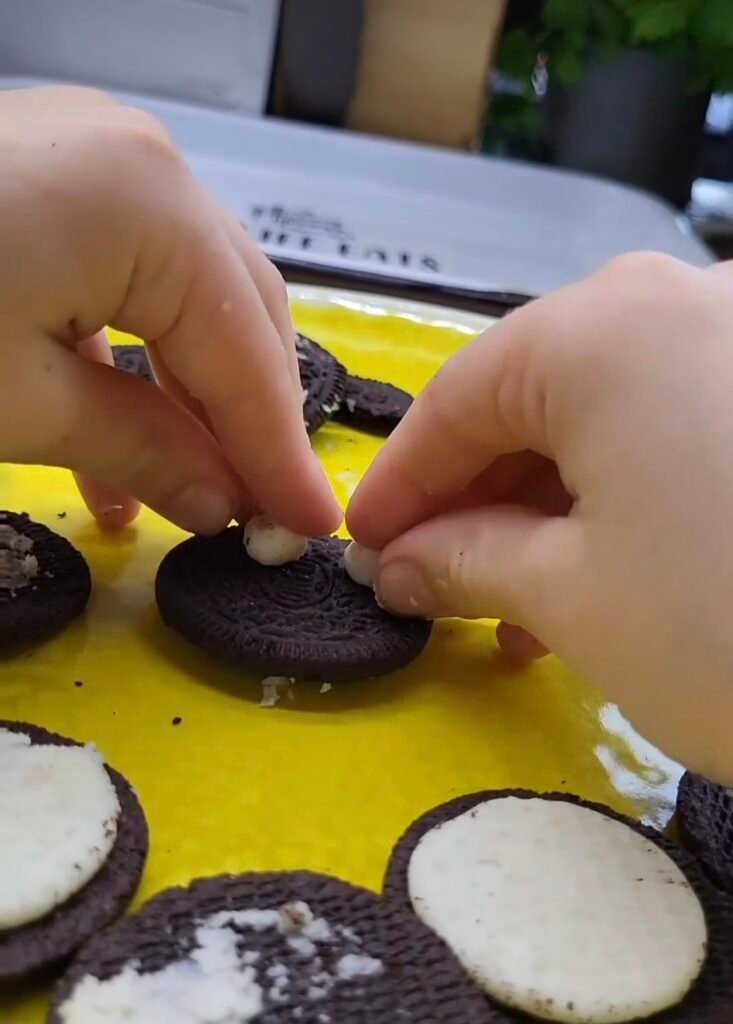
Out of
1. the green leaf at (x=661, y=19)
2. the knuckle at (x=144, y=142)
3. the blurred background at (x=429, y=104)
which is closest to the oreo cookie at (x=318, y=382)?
the knuckle at (x=144, y=142)

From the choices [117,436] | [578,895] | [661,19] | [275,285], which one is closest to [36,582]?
[117,436]

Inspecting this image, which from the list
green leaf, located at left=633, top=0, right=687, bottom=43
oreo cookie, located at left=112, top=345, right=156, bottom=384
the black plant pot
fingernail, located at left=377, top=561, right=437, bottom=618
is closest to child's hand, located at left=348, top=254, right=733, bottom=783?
fingernail, located at left=377, top=561, right=437, bottom=618

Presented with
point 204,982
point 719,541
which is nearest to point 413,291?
point 719,541

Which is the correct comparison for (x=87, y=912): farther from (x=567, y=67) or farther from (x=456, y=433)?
(x=567, y=67)

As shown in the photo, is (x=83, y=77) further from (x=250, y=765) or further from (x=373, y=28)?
(x=250, y=765)

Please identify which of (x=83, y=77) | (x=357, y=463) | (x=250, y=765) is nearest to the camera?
(x=250, y=765)

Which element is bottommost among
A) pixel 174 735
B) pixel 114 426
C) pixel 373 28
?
pixel 174 735

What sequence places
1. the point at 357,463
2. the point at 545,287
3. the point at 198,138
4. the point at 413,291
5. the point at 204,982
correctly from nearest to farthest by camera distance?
the point at 204,982 → the point at 357,463 → the point at 413,291 → the point at 545,287 → the point at 198,138
